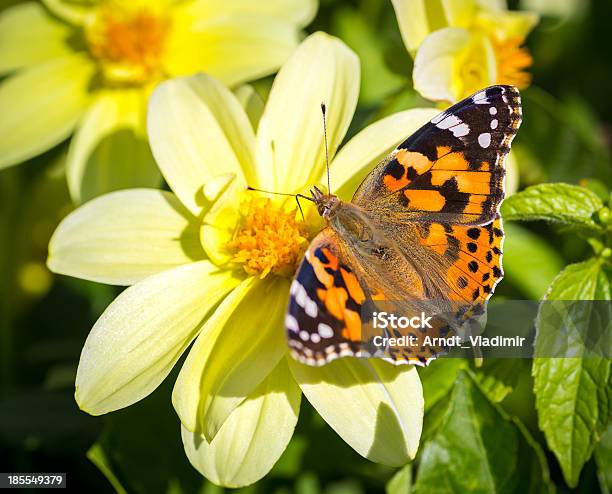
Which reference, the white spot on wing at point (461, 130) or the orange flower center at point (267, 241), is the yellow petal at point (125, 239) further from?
the white spot on wing at point (461, 130)

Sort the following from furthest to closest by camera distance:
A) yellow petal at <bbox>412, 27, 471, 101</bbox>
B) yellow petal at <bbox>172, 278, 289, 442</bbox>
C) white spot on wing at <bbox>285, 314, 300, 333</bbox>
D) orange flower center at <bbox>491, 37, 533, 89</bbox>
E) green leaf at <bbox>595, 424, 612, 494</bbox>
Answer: orange flower center at <bbox>491, 37, 533, 89</bbox> → green leaf at <bbox>595, 424, 612, 494</bbox> → yellow petal at <bbox>412, 27, 471, 101</bbox> → yellow petal at <bbox>172, 278, 289, 442</bbox> → white spot on wing at <bbox>285, 314, 300, 333</bbox>

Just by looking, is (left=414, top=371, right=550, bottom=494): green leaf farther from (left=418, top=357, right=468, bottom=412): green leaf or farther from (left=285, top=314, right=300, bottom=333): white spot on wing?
(left=285, top=314, right=300, bottom=333): white spot on wing

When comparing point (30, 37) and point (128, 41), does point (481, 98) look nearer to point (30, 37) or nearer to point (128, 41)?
point (128, 41)

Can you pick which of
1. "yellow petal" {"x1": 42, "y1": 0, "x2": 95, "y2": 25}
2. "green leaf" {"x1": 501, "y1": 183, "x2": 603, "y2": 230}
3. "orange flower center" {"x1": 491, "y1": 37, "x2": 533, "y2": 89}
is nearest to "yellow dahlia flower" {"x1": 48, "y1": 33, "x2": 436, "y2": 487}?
"green leaf" {"x1": 501, "y1": 183, "x2": 603, "y2": 230}

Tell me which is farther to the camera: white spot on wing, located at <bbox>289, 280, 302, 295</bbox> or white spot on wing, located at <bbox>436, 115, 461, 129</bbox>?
white spot on wing, located at <bbox>436, 115, 461, 129</bbox>

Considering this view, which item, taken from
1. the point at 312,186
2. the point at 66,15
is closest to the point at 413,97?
the point at 312,186

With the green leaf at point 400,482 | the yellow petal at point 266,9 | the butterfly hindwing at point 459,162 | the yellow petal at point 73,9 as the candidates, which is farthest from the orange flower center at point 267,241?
the yellow petal at point 73,9
